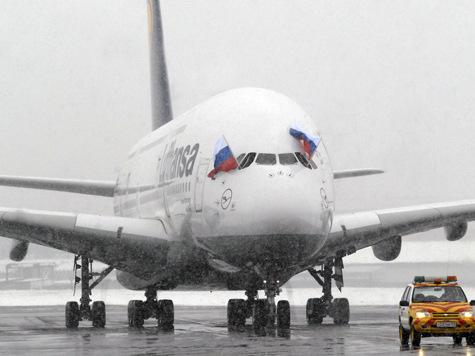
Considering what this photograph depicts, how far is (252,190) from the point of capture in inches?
635

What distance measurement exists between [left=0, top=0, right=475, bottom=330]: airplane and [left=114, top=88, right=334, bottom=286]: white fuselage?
0.08 feet

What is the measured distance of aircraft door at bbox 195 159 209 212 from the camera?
17578mm

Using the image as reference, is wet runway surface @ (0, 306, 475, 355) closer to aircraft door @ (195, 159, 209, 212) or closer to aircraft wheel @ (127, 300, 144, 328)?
aircraft wheel @ (127, 300, 144, 328)

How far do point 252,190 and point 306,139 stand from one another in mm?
1804

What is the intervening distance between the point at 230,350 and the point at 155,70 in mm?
21610

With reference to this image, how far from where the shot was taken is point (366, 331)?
18.5 meters

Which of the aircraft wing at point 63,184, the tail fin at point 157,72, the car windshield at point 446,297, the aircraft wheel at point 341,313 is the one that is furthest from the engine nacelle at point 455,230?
the tail fin at point 157,72

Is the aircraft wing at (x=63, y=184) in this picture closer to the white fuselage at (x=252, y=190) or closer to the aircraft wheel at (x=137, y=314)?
the aircraft wheel at (x=137, y=314)

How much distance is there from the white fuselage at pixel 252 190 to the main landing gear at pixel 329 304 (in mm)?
2455

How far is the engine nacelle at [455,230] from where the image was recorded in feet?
75.5

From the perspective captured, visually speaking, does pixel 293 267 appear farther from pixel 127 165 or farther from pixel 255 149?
pixel 127 165

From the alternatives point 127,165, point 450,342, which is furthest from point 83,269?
point 450,342

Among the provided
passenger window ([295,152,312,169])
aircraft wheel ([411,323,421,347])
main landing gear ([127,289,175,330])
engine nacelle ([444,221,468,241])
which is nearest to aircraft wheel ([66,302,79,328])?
main landing gear ([127,289,175,330])

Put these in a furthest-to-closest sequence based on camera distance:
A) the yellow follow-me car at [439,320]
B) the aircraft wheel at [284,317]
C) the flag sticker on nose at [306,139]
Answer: the aircraft wheel at [284,317], the flag sticker on nose at [306,139], the yellow follow-me car at [439,320]
